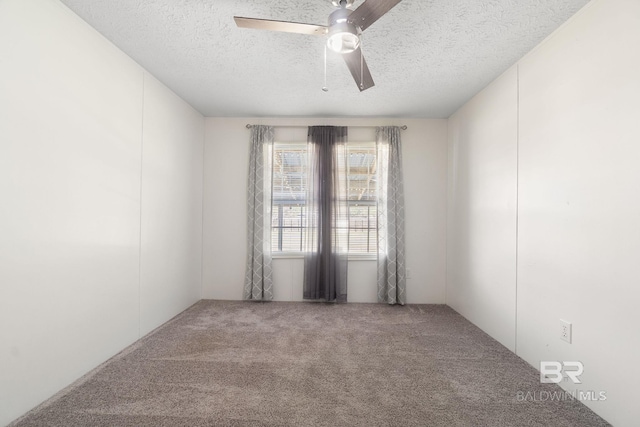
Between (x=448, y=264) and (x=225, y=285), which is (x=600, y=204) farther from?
(x=225, y=285)

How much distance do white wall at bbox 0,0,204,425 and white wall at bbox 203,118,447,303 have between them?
0.91 meters

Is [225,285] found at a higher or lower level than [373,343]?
higher

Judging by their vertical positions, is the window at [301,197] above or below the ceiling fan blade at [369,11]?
below

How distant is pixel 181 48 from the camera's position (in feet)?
6.75

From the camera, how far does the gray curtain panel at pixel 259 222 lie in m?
3.43

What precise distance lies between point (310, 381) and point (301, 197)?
2277mm

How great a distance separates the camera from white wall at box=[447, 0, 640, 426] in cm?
137

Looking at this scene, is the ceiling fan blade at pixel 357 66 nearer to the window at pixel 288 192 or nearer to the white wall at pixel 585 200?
the white wall at pixel 585 200

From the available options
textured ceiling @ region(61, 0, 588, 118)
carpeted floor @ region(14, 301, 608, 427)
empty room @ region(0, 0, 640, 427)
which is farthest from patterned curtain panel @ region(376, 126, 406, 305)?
carpeted floor @ region(14, 301, 608, 427)

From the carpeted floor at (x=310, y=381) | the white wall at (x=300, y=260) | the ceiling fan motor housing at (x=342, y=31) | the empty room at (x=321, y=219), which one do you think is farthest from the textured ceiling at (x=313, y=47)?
the carpeted floor at (x=310, y=381)

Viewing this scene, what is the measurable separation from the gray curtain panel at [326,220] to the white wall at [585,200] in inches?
72.4

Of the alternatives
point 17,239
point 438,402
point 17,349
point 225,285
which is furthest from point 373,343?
point 17,239

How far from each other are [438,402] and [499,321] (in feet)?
4.02

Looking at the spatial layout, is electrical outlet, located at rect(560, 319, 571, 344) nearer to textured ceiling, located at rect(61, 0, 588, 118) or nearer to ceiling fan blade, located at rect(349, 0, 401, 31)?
textured ceiling, located at rect(61, 0, 588, 118)
